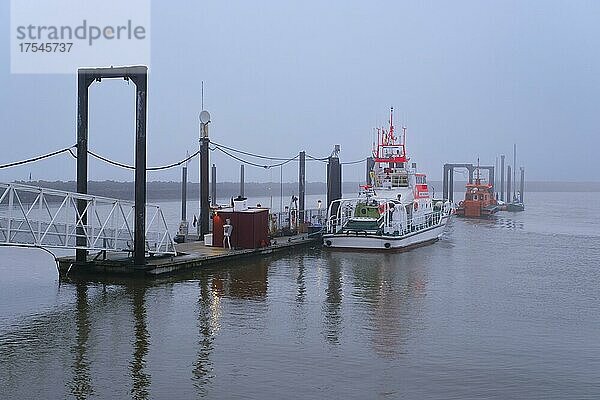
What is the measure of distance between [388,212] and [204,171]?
403 inches

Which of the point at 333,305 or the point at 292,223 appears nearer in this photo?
the point at 333,305

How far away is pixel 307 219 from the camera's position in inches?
1788

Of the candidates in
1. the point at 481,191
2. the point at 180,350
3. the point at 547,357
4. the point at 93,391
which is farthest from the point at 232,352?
the point at 481,191

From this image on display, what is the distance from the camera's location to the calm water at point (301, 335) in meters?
11.9

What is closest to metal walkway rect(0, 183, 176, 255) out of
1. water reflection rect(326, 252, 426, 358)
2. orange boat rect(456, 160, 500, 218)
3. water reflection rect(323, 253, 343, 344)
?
water reflection rect(323, 253, 343, 344)

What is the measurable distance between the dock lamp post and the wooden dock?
381 cm

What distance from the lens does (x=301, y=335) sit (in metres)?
15.7

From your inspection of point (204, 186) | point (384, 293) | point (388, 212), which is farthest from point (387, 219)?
point (384, 293)

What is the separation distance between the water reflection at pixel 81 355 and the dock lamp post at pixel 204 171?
1373cm

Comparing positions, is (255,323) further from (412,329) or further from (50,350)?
(50,350)

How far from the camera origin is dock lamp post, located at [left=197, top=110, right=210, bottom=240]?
108 feet

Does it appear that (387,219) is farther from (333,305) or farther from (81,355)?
(81,355)

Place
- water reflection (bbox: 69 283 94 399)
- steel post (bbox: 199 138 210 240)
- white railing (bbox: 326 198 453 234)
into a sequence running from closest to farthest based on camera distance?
water reflection (bbox: 69 283 94 399), steel post (bbox: 199 138 210 240), white railing (bbox: 326 198 453 234)

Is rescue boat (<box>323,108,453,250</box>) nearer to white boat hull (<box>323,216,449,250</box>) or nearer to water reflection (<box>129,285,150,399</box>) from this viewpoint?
white boat hull (<box>323,216,449,250</box>)
